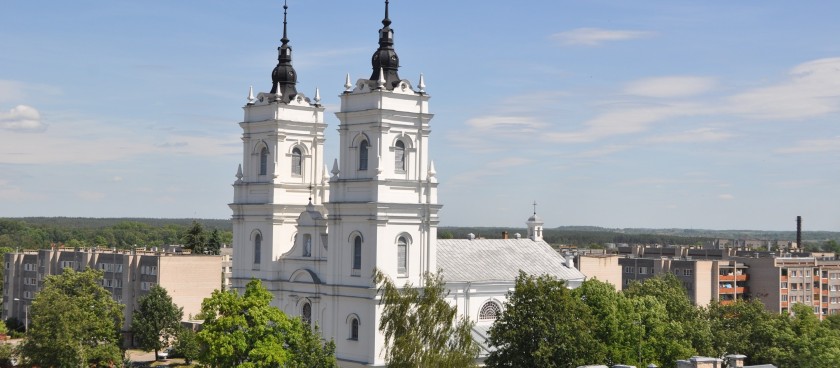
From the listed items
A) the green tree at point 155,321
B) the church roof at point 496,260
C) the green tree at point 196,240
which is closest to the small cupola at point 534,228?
the church roof at point 496,260

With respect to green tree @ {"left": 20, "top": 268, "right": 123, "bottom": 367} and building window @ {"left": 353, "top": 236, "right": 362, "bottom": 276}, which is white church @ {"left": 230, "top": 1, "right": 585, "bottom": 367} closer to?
building window @ {"left": 353, "top": 236, "right": 362, "bottom": 276}

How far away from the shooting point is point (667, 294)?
68.5m

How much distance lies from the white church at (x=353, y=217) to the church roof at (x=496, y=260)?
0.30ft

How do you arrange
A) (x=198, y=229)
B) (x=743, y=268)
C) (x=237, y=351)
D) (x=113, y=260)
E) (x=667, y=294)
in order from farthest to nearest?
1. (x=198, y=229)
2. (x=743, y=268)
3. (x=113, y=260)
4. (x=667, y=294)
5. (x=237, y=351)

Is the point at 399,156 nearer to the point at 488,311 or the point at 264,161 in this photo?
the point at 264,161

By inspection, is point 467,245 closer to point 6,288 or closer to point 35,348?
point 35,348

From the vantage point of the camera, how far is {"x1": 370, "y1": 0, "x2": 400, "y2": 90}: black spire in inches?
2452

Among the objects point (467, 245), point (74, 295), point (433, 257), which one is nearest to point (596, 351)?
point (433, 257)

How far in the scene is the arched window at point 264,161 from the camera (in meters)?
68.2

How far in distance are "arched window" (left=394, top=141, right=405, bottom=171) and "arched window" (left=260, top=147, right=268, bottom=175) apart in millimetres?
10394

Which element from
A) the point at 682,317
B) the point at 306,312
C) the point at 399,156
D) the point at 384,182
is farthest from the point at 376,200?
the point at 682,317

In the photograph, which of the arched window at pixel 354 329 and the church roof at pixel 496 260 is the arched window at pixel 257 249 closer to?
the arched window at pixel 354 329

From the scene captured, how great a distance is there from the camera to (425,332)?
173 feet

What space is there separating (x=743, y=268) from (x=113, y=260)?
65.3m
